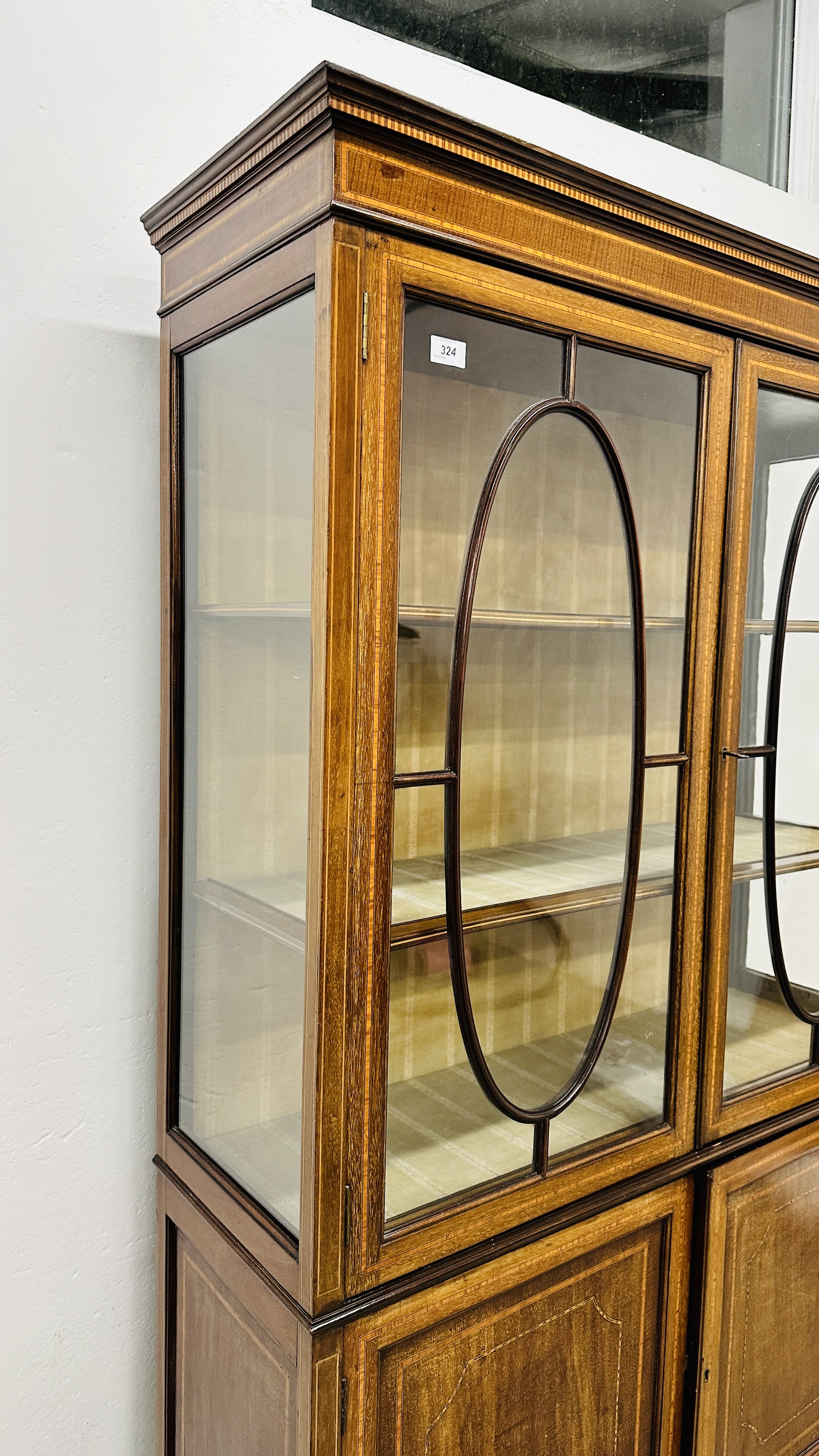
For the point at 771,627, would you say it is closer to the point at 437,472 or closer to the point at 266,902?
the point at 437,472

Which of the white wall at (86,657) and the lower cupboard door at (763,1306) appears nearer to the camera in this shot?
the white wall at (86,657)

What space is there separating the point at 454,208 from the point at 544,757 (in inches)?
20.1

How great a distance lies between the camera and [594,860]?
42.4 inches

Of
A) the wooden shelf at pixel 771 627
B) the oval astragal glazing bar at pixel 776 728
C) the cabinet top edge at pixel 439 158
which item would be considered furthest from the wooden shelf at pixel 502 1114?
the cabinet top edge at pixel 439 158

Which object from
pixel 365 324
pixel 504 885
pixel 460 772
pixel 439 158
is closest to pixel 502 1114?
pixel 504 885

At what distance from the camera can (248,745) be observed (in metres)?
0.98

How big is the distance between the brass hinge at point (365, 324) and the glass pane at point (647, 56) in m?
0.68

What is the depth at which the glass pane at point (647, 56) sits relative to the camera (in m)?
1.33

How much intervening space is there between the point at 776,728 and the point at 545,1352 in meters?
0.73

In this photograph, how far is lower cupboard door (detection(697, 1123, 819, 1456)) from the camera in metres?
1.18

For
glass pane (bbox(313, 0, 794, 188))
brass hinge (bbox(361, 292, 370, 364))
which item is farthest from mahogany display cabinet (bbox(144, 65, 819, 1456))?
glass pane (bbox(313, 0, 794, 188))

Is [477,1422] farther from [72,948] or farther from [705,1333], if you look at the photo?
[72,948]

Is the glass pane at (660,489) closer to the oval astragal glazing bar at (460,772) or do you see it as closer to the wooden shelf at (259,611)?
the oval astragal glazing bar at (460,772)

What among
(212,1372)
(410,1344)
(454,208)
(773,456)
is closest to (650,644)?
(773,456)
